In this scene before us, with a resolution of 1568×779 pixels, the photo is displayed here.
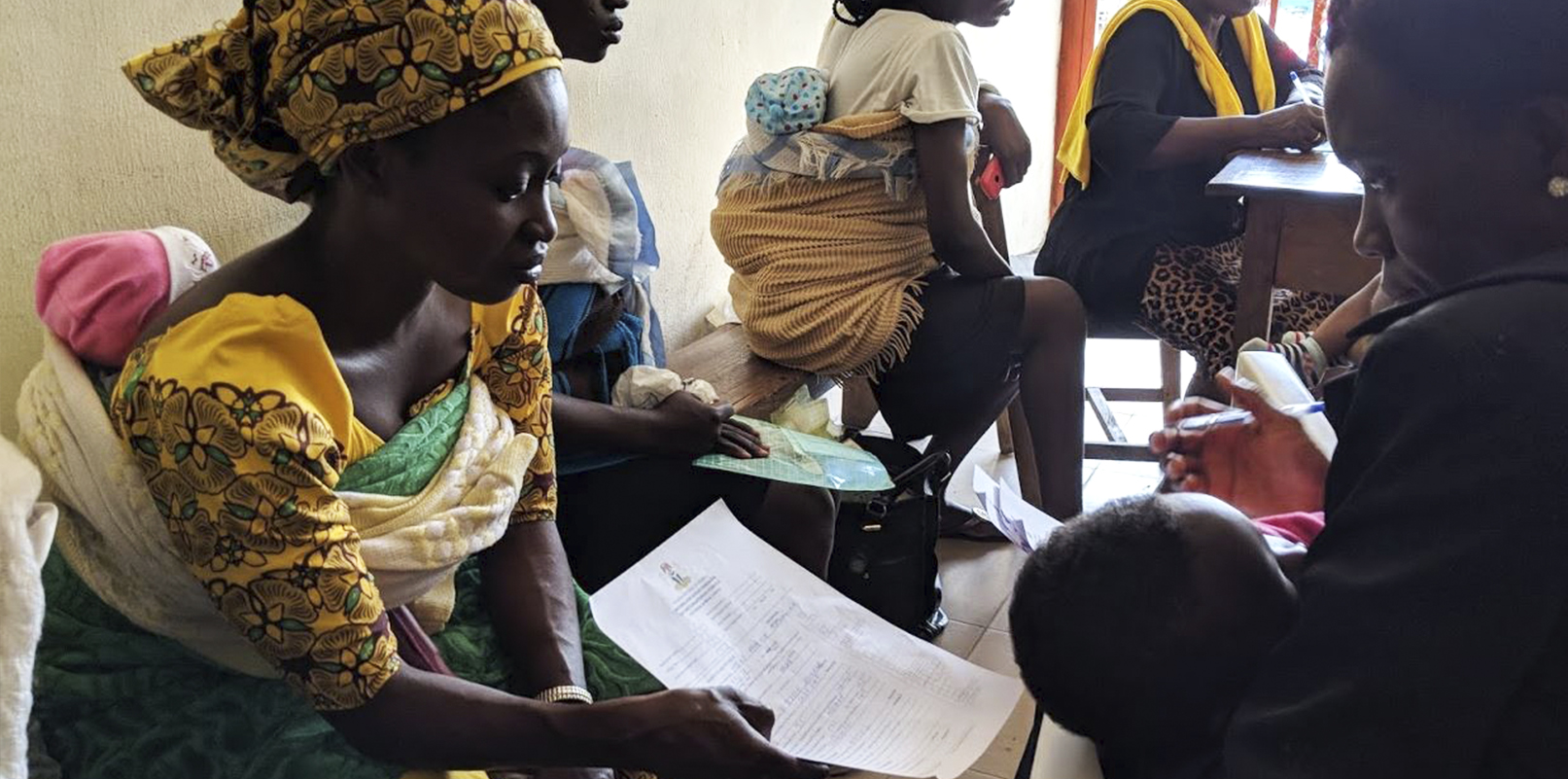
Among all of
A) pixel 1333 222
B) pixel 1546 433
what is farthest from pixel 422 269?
pixel 1333 222

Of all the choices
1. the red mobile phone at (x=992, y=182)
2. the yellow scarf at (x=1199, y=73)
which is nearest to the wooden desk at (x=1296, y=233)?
the yellow scarf at (x=1199, y=73)

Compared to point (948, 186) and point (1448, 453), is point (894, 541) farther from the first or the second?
point (1448, 453)

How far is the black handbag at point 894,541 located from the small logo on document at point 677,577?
756 mm

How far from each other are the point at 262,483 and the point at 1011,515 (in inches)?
29.1

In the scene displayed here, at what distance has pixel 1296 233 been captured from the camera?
2.17 meters

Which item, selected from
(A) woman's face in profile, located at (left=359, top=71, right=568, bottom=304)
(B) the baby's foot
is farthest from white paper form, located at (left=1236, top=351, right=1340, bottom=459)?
(A) woman's face in profile, located at (left=359, top=71, right=568, bottom=304)

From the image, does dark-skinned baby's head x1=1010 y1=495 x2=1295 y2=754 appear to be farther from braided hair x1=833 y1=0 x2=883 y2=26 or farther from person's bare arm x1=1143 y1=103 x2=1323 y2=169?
person's bare arm x1=1143 y1=103 x2=1323 y2=169

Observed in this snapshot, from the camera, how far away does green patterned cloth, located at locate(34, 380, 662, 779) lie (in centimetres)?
98

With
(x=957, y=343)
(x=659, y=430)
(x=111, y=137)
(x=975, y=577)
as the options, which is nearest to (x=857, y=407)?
(x=975, y=577)

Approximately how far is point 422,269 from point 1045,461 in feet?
5.74

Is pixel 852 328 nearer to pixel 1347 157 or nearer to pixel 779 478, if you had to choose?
pixel 779 478

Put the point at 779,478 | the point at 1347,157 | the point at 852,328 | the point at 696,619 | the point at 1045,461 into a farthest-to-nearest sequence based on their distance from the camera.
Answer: the point at 1045,461, the point at 852,328, the point at 779,478, the point at 696,619, the point at 1347,157

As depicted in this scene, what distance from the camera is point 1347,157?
2.86ft

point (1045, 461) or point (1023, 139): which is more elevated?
point (1023, 139)
